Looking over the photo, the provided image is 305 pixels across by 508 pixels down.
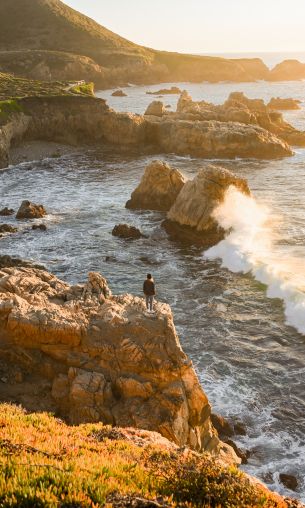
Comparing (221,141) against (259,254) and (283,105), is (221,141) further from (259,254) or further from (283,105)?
(283,105)

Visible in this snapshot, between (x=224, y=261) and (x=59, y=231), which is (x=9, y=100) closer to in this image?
(x=59, y=231)

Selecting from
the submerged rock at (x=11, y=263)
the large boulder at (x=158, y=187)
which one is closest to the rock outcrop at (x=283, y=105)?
the large boulder at (x=158, y=187)

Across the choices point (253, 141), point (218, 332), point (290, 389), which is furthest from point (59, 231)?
point (253, 141)

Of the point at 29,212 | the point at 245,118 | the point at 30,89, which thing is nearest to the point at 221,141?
the point at 245,118

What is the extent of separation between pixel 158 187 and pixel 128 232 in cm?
870

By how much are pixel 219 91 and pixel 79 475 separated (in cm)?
17891

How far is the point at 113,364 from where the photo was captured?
62.4ft

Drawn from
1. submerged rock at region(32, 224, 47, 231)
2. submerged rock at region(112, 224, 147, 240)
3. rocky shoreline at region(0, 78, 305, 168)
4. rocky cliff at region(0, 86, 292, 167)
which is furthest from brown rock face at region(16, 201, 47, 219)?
rocky cliff at region(0, 86, 292, 167)

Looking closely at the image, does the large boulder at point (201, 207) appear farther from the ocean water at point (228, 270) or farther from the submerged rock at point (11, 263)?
the submerged rock at point (11, 263)

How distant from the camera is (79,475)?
10.7 m

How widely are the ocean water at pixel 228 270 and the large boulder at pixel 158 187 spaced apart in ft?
4.89

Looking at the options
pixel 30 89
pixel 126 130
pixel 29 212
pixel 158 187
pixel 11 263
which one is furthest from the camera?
pixel 30 89

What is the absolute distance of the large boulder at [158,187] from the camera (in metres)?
51.1

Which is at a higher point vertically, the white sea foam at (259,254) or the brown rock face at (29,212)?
the white sea foam at (259,254)
